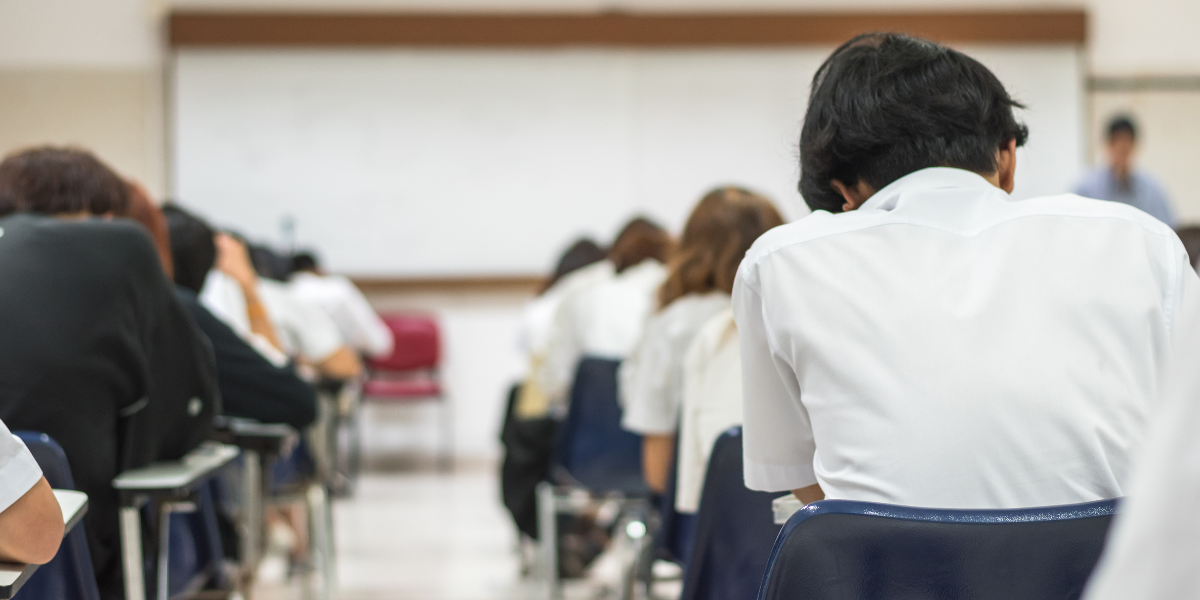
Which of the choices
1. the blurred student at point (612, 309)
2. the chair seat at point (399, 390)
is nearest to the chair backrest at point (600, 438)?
the blurred student at point (612, 309)

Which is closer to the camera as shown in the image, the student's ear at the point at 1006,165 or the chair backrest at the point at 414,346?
the student's ear at the point at 1006,165

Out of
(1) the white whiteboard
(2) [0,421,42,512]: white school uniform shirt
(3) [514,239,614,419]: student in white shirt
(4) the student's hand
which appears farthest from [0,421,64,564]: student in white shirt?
(1) the white whiteboard

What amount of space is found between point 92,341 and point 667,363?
121 centimetres

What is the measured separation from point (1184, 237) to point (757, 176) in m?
4.29

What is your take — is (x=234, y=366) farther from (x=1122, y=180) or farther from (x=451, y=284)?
(x=1122, y=180)

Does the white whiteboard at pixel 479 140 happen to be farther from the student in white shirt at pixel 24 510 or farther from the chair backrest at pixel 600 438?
the student in white shirt at pixel 24 510

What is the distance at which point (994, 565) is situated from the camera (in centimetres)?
78

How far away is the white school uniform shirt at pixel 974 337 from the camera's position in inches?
35.7

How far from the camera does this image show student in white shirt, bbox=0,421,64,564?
1023 mm

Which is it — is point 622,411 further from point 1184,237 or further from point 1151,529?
point 1151,529

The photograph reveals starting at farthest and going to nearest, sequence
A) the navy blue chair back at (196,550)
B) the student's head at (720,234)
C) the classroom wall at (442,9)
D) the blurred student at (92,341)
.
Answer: the classroom wall at (442,9) → the student's head at (720,234) → the navy blue chair back at (196,550) → the blurred student at (92,341)

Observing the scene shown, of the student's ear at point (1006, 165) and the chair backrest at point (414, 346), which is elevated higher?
the student's ear at point (1006, 165)

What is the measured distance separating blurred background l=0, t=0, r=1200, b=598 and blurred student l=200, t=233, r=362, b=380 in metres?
2.49

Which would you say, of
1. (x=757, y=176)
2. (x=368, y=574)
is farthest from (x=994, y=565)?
(x=757, y=176)
